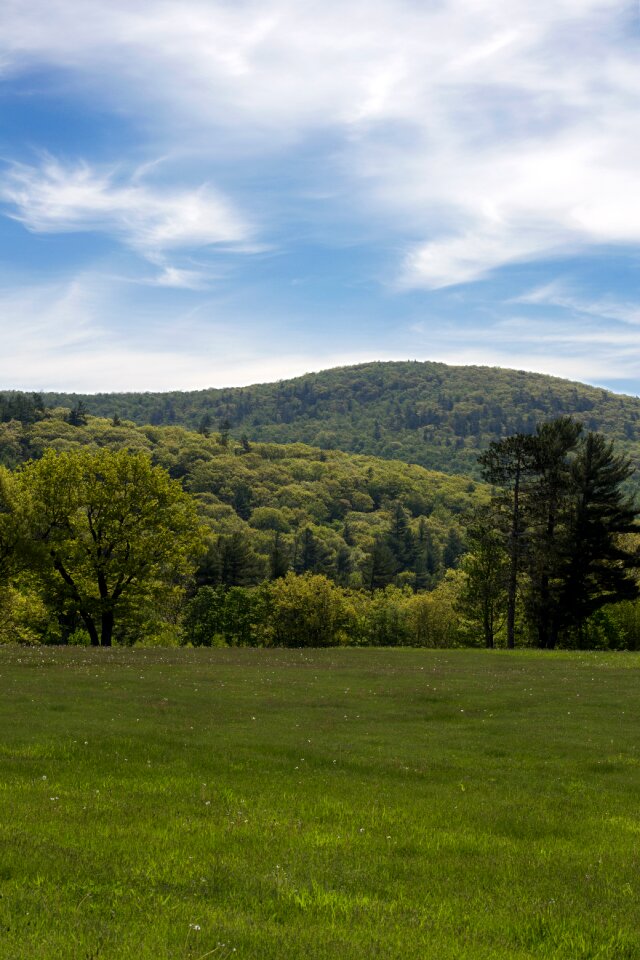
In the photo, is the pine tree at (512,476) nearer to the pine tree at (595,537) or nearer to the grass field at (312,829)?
the pine tree at (595,537)

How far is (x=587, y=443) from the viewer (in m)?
77.6

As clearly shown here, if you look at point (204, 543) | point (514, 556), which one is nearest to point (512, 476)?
point (514, 556)

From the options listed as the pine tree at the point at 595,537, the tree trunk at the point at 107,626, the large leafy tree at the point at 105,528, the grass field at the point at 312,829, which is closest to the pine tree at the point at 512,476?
the pine tree at the point at 595,537

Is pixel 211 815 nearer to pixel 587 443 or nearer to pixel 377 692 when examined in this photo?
pixel 377 692

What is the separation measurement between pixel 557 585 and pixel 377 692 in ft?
152

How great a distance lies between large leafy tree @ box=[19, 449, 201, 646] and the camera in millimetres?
64125

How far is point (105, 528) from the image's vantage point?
214ft

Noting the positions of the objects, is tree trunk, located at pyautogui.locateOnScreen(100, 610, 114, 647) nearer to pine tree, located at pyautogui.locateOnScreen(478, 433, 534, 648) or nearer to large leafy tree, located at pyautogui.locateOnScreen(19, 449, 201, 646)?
large leafy tree, located at pyautogui.locateOnScreen(19, 449, 201, 646)

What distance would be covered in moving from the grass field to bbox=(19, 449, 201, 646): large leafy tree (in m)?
32.8

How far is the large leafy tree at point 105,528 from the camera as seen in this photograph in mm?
64125

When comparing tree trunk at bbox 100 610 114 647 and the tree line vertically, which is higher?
the tree line

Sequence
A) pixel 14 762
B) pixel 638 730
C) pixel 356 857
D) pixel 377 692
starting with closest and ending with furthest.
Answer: pixel 356 857 < pixel 14 762 < pixel 638 730 < pixel 377 692

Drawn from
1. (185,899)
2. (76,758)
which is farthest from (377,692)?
(185,899)

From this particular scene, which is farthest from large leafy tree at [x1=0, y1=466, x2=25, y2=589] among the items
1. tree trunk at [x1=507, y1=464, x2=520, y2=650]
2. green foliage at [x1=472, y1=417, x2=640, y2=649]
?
tree trunk at [x1=507, y1=464, x2=520, y2=650]
